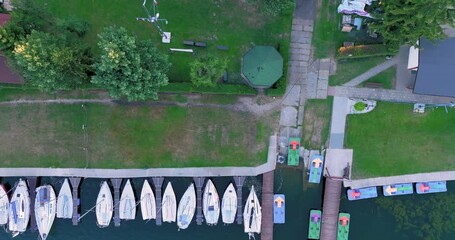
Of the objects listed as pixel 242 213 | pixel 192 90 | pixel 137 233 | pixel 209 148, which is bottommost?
pixel 137 233

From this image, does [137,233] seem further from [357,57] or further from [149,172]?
[357,57]

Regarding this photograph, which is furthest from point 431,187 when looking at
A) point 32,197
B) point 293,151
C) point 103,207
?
point 32,197

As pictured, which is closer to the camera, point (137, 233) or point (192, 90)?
point (192, 90)

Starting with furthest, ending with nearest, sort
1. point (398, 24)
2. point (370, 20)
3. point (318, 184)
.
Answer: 1. point (318, 184)
2. point (370, 20)
3. point (398, 24)

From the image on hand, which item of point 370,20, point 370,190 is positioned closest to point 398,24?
point 370,20

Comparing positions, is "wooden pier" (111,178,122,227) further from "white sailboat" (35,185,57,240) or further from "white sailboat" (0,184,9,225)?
"white sailboat" (0,184,9,225)

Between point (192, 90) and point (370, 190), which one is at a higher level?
point (192, 90)

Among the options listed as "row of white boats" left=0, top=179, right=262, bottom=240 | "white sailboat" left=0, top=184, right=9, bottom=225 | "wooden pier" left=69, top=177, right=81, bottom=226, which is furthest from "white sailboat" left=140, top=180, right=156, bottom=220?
"white sailboat" left=0, top=184, right=9, bottom=225
